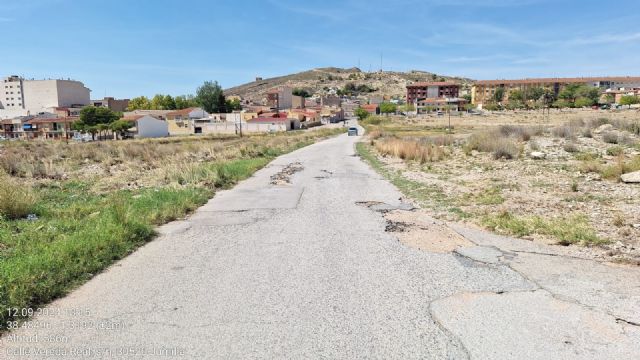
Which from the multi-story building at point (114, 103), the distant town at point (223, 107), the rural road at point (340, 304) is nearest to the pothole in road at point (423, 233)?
the rural road at point (340, 304)

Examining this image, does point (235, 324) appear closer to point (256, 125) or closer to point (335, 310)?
point (335, 310)

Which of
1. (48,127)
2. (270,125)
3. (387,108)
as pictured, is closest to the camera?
(270,125)

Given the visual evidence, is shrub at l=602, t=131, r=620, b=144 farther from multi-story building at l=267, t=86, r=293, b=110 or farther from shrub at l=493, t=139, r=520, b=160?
multi-story building at l=267, t=86, r=293, b=110

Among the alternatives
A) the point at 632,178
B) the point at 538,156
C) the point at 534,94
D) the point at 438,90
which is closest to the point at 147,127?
the point at 538,156

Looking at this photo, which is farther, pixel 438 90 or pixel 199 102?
pixel 438 90

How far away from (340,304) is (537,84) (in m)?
181

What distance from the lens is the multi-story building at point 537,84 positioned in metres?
163

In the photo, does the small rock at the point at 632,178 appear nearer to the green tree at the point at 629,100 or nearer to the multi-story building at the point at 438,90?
the green tree at the point at 629,100

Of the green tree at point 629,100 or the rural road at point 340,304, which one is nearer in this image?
the rural road at point 340,304

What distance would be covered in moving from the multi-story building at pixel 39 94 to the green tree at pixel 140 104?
66.4 feet

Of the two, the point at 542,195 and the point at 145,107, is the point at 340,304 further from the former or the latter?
the point at 145,107

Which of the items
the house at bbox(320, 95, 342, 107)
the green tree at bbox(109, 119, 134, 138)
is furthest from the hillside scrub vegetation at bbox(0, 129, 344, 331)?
the house at bbox(320, 95, 342, 107)

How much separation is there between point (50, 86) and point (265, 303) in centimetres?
17169

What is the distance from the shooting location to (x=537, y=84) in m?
165
